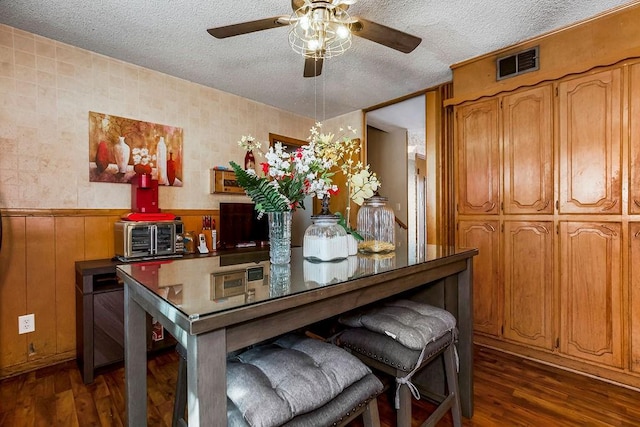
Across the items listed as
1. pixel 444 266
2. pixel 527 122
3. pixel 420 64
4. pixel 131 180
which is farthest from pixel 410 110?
pixel 131 180

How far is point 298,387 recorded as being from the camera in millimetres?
972

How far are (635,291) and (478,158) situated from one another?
1.43 metres

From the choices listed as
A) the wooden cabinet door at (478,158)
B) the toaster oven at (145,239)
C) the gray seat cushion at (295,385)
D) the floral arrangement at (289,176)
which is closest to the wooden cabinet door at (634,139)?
the wooden cabinet door at (478,158)

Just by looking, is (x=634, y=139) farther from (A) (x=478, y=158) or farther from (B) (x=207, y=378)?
(B) (x=207, y=378)

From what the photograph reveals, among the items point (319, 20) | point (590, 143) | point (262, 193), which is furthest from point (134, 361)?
point (590, 143)

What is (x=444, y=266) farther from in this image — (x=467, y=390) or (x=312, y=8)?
(x=312, y=8)

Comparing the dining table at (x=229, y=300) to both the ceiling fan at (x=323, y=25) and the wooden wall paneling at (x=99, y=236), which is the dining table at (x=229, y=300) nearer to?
the ceiling fan at (x=323, y=25)

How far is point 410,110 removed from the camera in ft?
13.8

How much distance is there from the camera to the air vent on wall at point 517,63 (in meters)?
2.53

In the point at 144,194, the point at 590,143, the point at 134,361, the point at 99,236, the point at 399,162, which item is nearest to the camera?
the point at 134,361

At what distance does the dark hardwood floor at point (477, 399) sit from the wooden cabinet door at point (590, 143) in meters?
1.22

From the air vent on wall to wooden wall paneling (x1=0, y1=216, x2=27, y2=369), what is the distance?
13.0 feet

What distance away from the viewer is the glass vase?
56.1 inches

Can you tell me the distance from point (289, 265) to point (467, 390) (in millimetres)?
1319
